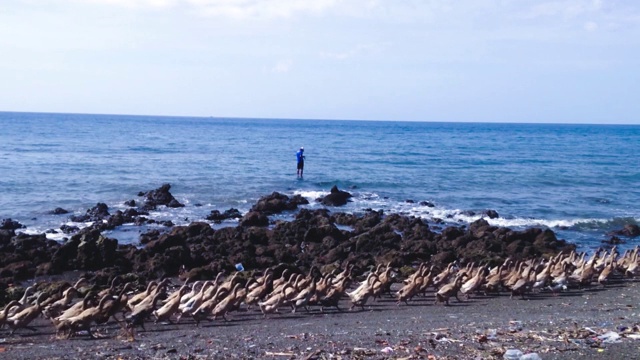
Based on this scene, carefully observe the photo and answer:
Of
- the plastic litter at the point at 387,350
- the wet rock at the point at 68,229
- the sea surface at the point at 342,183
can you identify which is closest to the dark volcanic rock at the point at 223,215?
the sea surface at the point at 342,183

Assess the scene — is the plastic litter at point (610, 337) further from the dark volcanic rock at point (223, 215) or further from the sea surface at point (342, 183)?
the dark volcanic rock at point (223, 215)

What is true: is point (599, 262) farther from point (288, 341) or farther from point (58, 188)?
point (58, 188)

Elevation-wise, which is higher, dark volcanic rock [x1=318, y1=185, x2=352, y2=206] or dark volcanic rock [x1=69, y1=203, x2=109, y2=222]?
dark volcanic rock [x1=318, y1=185, x2=352, y2=206]

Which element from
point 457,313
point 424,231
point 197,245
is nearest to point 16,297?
point 197,245

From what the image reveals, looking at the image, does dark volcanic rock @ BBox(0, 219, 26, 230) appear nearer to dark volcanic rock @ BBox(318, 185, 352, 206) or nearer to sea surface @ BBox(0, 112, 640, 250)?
sea surface @ BBox(0, 112, 640, 250)

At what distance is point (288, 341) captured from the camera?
1366 cm

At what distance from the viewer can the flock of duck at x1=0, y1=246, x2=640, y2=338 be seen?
51.7 feet

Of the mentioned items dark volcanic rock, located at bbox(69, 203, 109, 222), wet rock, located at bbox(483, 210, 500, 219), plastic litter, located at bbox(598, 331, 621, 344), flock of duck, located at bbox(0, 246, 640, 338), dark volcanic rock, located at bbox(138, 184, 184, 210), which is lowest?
dark volcanic rock, located at bbox(69, 203, 109, 222)

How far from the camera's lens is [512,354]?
38.6ft

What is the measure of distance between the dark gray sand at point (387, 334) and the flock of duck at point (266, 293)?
0.29 m

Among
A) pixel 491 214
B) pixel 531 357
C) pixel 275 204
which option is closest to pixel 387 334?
pixel 531 357

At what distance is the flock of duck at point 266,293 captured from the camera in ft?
51.7

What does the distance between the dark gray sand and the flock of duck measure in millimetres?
285

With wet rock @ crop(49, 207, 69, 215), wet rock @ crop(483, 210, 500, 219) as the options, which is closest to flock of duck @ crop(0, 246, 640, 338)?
wet rock @ crop(483, 210, 500, 219)
